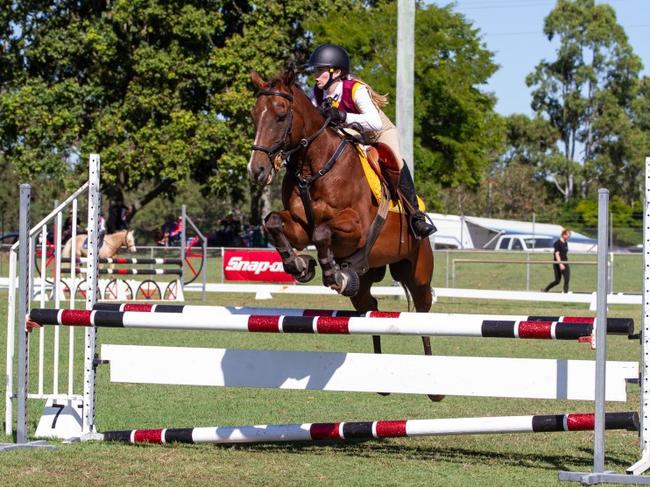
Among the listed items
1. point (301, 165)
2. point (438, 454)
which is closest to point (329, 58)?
point (301, 165)

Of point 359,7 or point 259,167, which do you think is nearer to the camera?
point 259,167

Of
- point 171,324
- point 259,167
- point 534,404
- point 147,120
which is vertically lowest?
point 534,404


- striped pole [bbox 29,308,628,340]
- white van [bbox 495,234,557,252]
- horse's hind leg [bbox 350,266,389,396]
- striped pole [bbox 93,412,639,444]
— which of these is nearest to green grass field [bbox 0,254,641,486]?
striped pole [bbox 93,412,639,444]

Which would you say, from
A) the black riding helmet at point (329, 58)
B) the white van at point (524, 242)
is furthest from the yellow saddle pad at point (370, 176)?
the white van at point (524, 242)

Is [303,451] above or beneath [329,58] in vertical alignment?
beneath

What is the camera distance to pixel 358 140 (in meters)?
8.38

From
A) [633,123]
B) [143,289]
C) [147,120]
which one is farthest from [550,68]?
[143,289]

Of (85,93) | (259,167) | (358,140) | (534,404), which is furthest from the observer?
(85,93)

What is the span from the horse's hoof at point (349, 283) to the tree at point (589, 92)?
65.3 meters

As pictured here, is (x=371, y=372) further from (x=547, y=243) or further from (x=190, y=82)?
(x=547, y=243)

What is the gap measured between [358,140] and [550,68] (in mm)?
65619

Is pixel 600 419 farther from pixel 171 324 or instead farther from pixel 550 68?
pixel 550 68

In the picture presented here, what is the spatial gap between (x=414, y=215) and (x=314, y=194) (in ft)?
3.87

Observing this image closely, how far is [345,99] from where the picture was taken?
27.7ft
